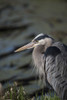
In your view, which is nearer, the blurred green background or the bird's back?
the bird's back

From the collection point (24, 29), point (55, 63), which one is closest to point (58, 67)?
point (55, 63)

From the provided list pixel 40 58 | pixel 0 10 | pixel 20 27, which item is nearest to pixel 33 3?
pixel 0 10

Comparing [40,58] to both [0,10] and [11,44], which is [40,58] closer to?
[11,44]

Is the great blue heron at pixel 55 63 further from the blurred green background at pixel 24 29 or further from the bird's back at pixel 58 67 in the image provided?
the blurred green background at pixel 24 29

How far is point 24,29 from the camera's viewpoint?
1059 centimetres

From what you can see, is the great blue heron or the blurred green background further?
the blurred green background

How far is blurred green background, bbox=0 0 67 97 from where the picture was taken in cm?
830

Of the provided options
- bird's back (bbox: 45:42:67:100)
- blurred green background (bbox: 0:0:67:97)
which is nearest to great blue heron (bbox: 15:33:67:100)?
bird's back (bbox: 45:42:67:100)

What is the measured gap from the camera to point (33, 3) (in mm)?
12695

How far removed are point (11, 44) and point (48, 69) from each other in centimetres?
409

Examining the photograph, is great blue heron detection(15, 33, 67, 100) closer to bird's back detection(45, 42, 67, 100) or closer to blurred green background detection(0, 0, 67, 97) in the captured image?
bird's back detection(45, 42, 67, 100)

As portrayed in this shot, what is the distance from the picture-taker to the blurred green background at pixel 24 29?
8.30m

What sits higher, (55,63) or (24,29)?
(24,29)

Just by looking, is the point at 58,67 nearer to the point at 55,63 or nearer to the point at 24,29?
the point at 55,63
